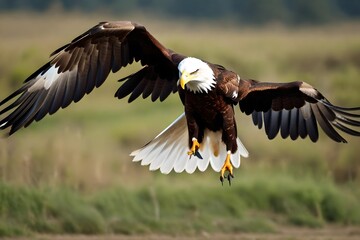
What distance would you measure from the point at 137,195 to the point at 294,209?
1.70 metres

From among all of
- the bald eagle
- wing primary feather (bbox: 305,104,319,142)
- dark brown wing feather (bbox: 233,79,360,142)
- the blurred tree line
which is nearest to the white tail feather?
the bald eagle

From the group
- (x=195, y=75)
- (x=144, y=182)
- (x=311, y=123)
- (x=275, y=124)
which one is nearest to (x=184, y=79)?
(x=195, y=75)

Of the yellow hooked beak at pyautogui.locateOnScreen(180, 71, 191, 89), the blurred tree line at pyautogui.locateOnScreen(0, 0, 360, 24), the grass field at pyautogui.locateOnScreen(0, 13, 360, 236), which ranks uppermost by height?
A: the blurred tree line at pyautogui.locateOnScreen(0, 0, 360, 24)

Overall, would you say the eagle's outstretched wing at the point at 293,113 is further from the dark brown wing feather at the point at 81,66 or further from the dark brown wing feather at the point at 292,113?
the dark brown wing feather at the point at 81,66

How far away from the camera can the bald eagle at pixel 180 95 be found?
28.5 ft

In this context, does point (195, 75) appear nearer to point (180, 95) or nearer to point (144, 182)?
point (180, 95)

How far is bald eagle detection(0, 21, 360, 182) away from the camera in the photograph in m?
8.69

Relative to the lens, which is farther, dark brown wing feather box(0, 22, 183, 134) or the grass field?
the grass field

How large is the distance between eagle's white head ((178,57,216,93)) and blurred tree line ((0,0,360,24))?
18.2 m

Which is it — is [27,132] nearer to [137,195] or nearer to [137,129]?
[137,129]

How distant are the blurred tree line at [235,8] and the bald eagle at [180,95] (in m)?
17.1

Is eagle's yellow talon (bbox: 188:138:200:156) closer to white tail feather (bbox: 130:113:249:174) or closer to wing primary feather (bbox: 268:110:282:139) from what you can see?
white tail feather (bbox: 130:113:249:174)

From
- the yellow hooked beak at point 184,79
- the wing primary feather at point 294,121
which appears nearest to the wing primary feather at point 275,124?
the wing primary feather at point 294,121

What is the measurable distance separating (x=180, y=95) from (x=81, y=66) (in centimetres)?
84
